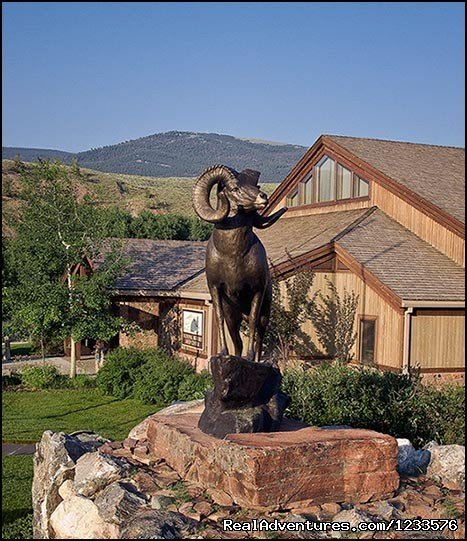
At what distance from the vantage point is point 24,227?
1998cm

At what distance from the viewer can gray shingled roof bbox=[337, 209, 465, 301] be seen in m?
16.0

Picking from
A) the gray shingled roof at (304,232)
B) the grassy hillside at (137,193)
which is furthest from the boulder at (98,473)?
the grassy hillside at (137,193)

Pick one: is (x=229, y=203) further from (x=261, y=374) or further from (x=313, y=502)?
(x=313, y=502)

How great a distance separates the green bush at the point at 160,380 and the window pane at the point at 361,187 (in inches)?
328

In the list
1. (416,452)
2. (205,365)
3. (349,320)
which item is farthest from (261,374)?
(205,365)

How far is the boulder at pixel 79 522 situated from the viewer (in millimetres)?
6223

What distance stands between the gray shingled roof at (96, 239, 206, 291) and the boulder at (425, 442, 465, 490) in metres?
14.0

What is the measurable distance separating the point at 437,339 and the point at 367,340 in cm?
176

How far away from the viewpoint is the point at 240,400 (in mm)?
7164

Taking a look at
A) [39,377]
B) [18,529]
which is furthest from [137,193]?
[18,529]

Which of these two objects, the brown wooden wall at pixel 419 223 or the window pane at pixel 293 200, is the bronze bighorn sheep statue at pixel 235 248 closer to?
the brown wooden wall at pixel 419 223

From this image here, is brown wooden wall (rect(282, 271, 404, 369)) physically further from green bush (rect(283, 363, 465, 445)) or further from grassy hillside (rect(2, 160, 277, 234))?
grassy hillside (rect(2, 160, 277, 234))

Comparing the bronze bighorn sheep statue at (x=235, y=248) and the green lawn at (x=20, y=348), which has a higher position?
the bronze bighorn sheep statue at (x=235, y=248)

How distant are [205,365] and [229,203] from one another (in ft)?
42.3
